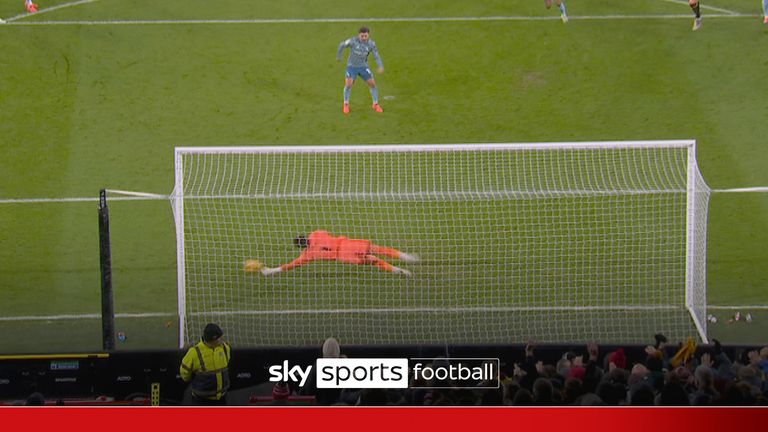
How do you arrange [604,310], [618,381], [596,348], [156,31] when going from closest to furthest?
1. [618,381]
2. [596,348]
3. [604,310]
4. [156,31]

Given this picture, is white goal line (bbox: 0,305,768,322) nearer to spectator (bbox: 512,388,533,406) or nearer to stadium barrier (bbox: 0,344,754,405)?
stadium barrier (bbox: 0,344,754,405)

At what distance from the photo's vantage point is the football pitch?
18.8 metres

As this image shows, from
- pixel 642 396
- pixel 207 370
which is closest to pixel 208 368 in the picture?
pixel 207 370

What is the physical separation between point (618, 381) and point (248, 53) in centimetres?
1274

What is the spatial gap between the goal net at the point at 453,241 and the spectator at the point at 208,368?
2.35m

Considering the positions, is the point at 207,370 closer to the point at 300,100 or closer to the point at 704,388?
the point at 704,388

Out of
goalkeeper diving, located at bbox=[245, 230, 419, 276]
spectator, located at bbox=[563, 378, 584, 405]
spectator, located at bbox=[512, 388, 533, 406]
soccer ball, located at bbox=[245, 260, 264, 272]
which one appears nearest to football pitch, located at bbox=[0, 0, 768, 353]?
goalkeeper diving, located at bbox=[245, 230, 419, 276]

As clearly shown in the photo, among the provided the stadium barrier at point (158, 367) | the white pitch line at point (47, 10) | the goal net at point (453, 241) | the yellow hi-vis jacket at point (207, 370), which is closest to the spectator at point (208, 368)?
the yellow hi-vis jacket at point (207, 370)

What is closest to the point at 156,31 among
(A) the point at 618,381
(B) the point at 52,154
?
(B) the point at 52,154

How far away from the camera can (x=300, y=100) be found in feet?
74.3

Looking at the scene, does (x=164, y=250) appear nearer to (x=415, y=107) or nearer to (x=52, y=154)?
(x=52, y=154)

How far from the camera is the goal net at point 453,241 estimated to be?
57.2ft

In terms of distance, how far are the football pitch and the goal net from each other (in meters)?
0.35

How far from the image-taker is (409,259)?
1845 centimetres
